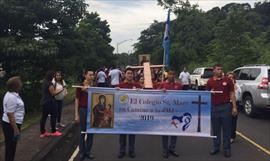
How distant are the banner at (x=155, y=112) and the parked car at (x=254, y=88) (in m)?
6.89

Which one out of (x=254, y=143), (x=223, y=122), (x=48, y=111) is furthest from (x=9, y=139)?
(x=254, y=143)

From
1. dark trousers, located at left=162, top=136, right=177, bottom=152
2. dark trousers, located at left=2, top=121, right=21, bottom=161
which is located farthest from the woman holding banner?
dark trousers, located at left=2, top=121, right=21, bottom=161

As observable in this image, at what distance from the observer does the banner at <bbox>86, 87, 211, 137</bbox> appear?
10.7 metres

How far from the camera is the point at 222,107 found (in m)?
10.7

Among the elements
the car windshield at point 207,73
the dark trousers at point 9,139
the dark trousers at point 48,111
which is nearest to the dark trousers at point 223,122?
the dark trousers at point 48,111

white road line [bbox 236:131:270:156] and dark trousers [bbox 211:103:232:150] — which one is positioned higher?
dark trousers [bbox 211:103:232:150]

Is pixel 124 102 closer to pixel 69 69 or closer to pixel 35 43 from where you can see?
pixel 35 43

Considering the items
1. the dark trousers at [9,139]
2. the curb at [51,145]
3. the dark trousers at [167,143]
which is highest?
the dark trousers at [9,139]

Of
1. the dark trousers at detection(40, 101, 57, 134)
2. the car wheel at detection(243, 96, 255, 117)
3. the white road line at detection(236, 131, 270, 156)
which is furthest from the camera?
the car wheel at detection(243, 96, 255, 117)

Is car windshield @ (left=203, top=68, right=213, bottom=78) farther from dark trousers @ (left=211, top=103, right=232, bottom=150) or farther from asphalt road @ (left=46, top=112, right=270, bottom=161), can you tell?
dark trousers @ (left=211, top=103, right=232, bottom=150)

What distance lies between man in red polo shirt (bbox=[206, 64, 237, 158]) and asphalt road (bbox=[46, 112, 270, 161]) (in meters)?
0.30

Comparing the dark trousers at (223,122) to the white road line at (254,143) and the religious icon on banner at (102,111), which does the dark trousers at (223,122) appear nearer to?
the white road line at (254,143)

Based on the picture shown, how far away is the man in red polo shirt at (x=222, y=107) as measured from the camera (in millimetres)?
10609

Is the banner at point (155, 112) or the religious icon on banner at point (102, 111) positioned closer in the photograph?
the religious icon on banner at point (102, 111)
